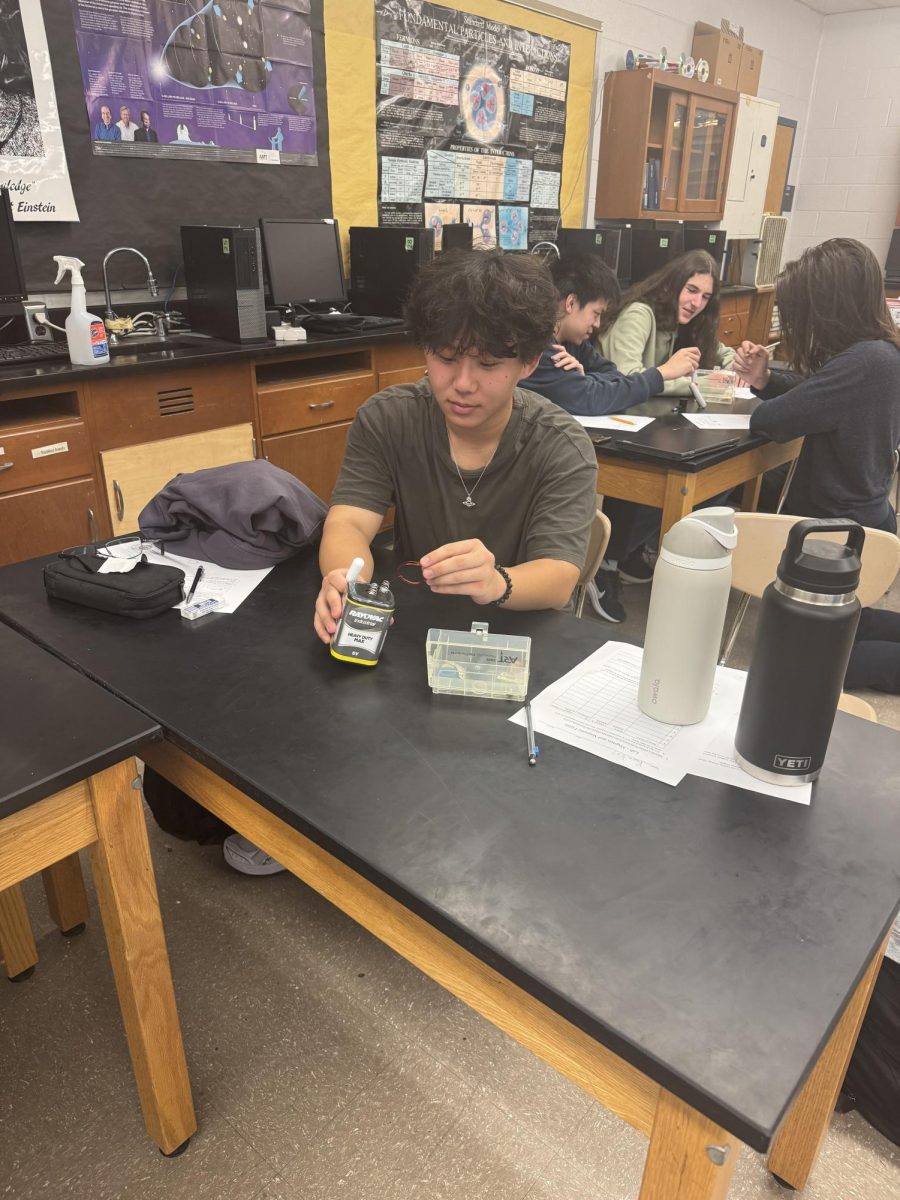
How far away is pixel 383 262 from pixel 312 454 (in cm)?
106

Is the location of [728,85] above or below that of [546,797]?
above

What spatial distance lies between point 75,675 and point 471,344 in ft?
2.53

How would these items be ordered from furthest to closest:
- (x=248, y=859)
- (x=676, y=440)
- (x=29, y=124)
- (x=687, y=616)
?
1. (x=29, y=124)
2. (x=676, y=440)
3. (x=248, y=859)
4. (x=687, y=616)

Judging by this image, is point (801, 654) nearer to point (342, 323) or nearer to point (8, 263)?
point (8, 263)

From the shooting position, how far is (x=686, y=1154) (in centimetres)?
62

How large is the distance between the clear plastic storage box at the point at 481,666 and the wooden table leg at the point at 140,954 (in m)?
0.39

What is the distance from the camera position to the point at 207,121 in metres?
3.23

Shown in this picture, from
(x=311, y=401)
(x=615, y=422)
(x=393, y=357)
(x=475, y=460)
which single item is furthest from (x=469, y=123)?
(x=475, y=460)

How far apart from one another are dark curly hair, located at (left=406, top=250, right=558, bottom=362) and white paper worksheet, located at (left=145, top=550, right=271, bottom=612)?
0.50 meters

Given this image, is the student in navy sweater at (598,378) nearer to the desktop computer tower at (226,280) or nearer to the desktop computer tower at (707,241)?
the desktop computer tower at (226,280)

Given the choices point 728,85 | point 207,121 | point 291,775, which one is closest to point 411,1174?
point 291,775

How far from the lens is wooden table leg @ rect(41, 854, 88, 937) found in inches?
60.8

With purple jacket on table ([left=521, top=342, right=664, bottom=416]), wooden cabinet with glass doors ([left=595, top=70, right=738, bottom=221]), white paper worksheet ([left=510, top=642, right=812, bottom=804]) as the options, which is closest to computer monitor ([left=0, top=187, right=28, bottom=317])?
purple jacket on table ([left=521, top=342, right=664, bottom=416])

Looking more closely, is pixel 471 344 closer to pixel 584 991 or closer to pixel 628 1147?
pixel 584 991
